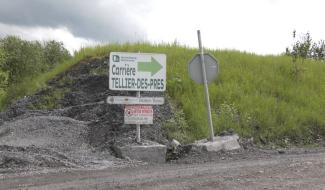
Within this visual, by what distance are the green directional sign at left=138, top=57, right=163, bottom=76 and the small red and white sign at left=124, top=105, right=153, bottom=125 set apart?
2.57 ft

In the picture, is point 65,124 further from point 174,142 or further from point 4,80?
point 4,80

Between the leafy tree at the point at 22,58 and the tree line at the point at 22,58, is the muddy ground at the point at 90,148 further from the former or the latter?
the leafy tree at the point at 22,58

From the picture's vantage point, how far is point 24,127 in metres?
12.8

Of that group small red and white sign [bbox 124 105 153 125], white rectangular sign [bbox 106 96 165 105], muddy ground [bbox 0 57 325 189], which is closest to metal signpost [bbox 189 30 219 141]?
white rectangular sign [bbox 106 96 165 105]

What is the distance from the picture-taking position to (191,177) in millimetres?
8320

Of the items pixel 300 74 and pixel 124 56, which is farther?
pixel 300 74

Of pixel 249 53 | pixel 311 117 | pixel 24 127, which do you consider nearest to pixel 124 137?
pixel 24 127

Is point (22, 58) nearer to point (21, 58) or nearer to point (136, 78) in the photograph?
point (21, 58)

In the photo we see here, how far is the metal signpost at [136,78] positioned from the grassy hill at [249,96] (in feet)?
5.83

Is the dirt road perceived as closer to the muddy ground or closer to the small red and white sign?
the muddy ground

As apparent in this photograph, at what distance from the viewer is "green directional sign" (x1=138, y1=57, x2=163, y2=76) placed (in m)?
11.4

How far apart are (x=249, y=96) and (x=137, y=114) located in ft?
17.5

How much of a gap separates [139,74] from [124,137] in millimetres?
1435

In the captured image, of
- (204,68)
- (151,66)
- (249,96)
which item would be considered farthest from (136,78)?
(249,96)
